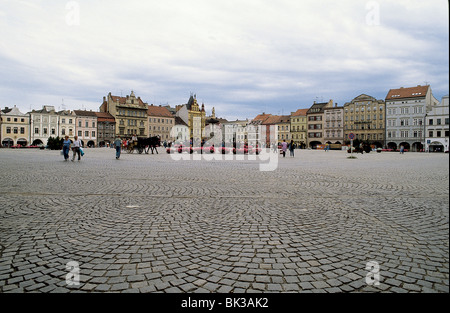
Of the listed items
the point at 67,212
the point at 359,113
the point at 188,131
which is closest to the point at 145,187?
the point at 67,212

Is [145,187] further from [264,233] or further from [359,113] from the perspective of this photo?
[359,113]

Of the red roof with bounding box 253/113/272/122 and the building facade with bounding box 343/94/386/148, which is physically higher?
the red roof with bounding box 253/113/272/122

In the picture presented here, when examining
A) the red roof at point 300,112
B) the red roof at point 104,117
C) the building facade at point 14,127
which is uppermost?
the red roof at point 300,112

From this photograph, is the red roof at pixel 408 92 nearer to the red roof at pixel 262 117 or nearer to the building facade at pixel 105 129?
the red roof at pixel 262 117

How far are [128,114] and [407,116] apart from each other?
3170 inches

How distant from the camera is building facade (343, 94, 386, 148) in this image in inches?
3288

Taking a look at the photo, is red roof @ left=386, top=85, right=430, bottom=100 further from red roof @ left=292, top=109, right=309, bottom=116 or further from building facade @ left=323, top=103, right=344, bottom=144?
red roof @ left=292, top=109, right=309, bottom=116

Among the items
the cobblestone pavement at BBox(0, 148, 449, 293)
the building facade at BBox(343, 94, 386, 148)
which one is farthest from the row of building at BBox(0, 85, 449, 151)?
the cobblestone pavement at BBox(0, 148, 449, 293)

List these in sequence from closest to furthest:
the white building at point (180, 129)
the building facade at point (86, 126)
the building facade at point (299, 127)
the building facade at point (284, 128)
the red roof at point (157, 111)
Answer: the building facade at point (86, 126) < the building facade at point (299, 127) < the red roof at point (157, 111) < the building facade at point (284, 128) < the white building at point (180, 129)

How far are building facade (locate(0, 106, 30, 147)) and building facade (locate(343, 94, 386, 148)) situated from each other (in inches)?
3568

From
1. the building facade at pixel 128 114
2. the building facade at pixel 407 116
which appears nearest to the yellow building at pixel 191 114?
the building facade at pixel 128 114

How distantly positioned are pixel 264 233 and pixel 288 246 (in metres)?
0.58

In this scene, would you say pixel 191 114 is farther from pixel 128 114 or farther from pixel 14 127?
pixel 14 127

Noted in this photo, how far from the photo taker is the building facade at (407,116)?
2881 inches
